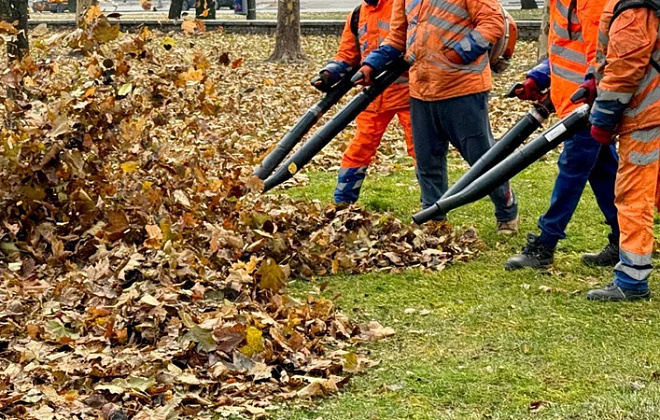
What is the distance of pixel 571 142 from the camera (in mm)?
6289

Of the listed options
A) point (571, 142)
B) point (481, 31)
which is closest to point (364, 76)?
point (481, 31)

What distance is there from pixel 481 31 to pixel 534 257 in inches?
58.7

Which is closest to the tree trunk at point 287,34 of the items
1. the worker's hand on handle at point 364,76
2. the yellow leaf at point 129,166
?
the worker's hand on handle at point 364,76

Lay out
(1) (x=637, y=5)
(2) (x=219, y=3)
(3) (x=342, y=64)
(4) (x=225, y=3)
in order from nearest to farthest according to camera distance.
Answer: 1. (1) (x=637, y=5)
2. (3) (x=342, y=64)
3. (2) (x=219, y=3)
4. (4) (x=225, y=3)

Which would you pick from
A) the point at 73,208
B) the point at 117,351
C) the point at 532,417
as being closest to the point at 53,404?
the point at 117,351

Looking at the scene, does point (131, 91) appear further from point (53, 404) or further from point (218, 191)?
point (53, 404)

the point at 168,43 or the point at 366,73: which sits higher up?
the point at 168,43

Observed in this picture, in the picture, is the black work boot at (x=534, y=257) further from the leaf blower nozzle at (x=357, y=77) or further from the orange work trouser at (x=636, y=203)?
the leaf blower nozzle at (x=357, y=77)

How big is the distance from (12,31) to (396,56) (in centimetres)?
256

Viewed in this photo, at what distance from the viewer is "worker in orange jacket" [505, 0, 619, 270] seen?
608 centimetres

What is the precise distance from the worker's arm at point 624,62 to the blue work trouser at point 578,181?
21.7 inches

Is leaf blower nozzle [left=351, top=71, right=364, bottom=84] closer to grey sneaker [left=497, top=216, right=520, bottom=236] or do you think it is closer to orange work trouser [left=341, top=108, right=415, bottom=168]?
orange work trouser [left=341, top=108, right=415, bottom=168]

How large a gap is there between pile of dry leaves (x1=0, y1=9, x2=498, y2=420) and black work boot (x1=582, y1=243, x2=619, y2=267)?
793 millimetres

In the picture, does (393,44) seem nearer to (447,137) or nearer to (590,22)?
(447,137)
